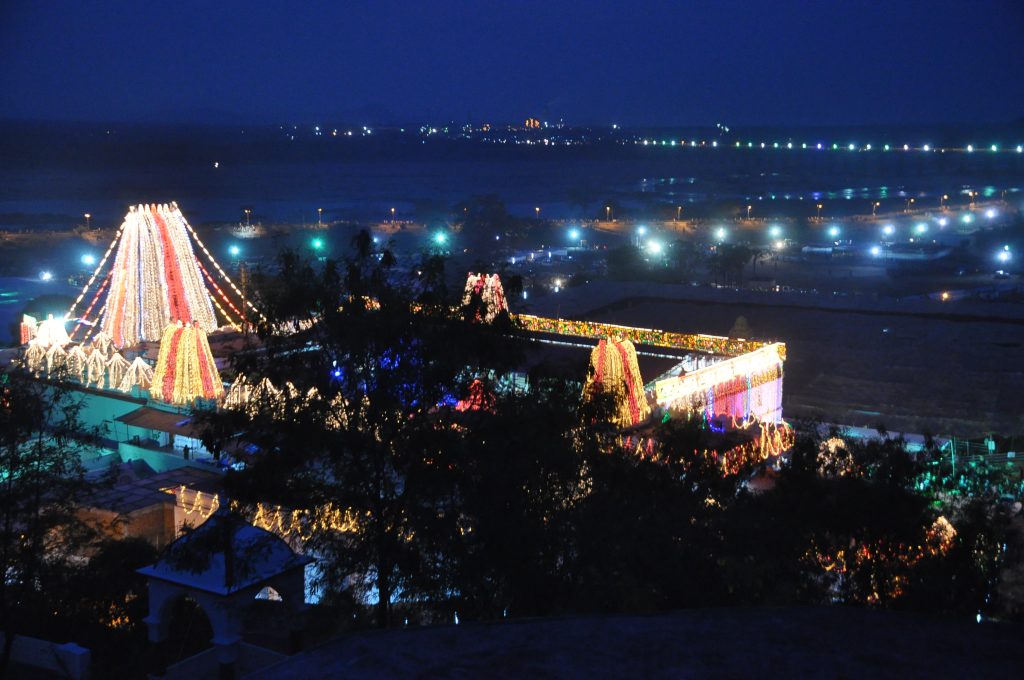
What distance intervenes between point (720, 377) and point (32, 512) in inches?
423

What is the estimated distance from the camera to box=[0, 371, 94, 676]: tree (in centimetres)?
977

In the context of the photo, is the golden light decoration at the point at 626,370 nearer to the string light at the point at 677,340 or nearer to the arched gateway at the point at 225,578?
the string light at the point at 677,340

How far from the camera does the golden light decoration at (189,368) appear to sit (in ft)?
56.6

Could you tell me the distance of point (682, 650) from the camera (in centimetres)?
562

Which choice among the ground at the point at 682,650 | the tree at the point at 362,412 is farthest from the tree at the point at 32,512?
the ground at the point at 682,650

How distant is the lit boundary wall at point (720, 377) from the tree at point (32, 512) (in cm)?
826

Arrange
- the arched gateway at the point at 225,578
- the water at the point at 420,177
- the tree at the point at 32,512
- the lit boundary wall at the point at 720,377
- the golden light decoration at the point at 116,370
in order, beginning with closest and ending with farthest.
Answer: the arched gateway at the point at 225,578 → the tree at the point at 32,512 → the lit boundary wall at the point at 720,377 → the golden light decoration at the point at 116,370 → the water at the point at 420,177

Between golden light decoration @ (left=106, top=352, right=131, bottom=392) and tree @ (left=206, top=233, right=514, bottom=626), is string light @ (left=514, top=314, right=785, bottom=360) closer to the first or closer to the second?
golden light decoration @ (left=106, top=352, right=131, bottom=392)

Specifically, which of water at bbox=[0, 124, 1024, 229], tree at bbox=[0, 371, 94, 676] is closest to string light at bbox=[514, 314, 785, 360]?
tree at bbox=[0, 371, 94, 676]

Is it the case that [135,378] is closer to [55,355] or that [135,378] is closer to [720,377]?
[55,355]

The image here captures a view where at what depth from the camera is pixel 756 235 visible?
63031 millimetres

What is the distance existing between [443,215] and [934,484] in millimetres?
65216

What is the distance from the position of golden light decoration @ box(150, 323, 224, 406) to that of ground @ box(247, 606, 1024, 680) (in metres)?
12.1

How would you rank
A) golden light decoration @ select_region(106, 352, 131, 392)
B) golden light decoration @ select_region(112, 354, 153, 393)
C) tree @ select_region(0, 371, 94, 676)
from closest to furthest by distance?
tree @ select_region(0, 371, 94, 676)
golden light decoration @ select_region(112, 354, 153, 393)
golden light decoration @ select_region(106, 352, 131, 392)
